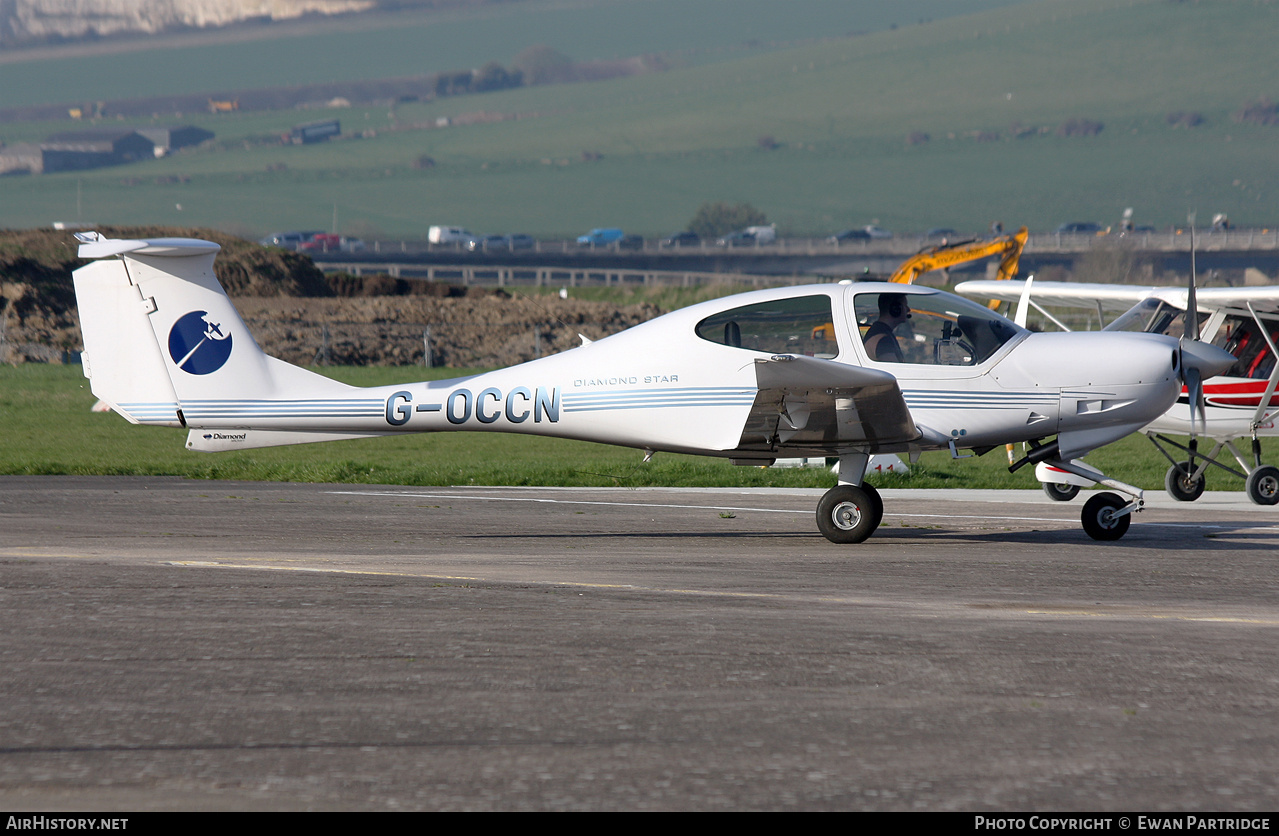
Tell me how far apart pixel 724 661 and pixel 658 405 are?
527 cm

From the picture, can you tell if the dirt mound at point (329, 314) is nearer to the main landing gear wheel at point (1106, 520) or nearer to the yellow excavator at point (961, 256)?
the yellow excavator at point (961, 256)

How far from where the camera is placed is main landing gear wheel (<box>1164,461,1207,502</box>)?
52.8 feet

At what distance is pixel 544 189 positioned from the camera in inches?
7539

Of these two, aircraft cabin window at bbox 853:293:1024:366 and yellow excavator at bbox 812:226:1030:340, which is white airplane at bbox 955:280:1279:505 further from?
yellow excavator at bbox 812:226:1030:340

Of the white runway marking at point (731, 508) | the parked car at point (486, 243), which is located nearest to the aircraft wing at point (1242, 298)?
the white runway marking at point (731, 508)

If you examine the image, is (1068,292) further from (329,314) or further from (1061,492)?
(329,314)

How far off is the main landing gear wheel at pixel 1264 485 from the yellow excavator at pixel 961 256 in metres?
9.79

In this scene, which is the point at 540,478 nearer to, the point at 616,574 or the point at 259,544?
the point at 259,544

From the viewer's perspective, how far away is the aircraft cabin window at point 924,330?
37.9ft

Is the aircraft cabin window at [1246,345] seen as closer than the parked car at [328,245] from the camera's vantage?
Yes

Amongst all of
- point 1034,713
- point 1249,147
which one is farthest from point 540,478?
point 1249,147

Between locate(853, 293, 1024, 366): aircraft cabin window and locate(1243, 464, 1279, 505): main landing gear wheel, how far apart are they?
19.6 ft

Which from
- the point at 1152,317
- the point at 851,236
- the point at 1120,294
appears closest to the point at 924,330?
the point at 1152,317

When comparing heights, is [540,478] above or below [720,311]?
below
